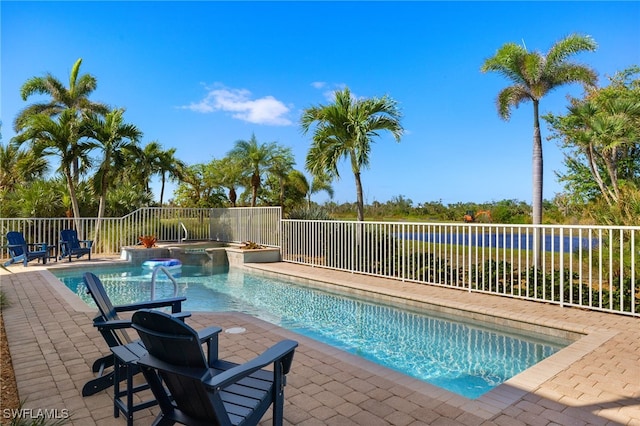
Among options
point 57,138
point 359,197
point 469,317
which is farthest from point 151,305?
point 57,138

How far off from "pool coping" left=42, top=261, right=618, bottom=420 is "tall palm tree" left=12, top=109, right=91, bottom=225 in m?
4.91

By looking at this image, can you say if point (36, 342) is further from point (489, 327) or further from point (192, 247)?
point (192, 247)

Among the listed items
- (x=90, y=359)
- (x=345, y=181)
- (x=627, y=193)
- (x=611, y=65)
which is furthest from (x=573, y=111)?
(x=90, y=359)

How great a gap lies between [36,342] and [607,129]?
14.8 meters

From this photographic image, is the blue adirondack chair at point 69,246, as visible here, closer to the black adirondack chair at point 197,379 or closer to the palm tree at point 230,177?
the palm tree at point 230,177

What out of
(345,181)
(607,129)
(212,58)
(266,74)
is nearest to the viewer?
(345,181)

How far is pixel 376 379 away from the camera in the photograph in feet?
10.3

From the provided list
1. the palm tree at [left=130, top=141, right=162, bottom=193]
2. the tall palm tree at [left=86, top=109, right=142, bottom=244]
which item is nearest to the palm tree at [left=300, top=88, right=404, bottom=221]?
the tall palm tree at [left=86, top=109, right=142, bottom=244]

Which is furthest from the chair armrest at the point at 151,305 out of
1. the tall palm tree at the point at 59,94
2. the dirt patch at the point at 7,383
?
the tall palm tree at the point at 59,94

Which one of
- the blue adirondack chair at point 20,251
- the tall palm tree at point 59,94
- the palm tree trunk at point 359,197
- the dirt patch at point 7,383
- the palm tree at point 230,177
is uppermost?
the tall palm tree at point 59,94

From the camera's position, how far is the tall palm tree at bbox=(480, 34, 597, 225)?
8.34 metres

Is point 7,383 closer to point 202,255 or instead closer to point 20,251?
point 20,251

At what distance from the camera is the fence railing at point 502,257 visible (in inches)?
212

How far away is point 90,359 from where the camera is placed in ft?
11.5
